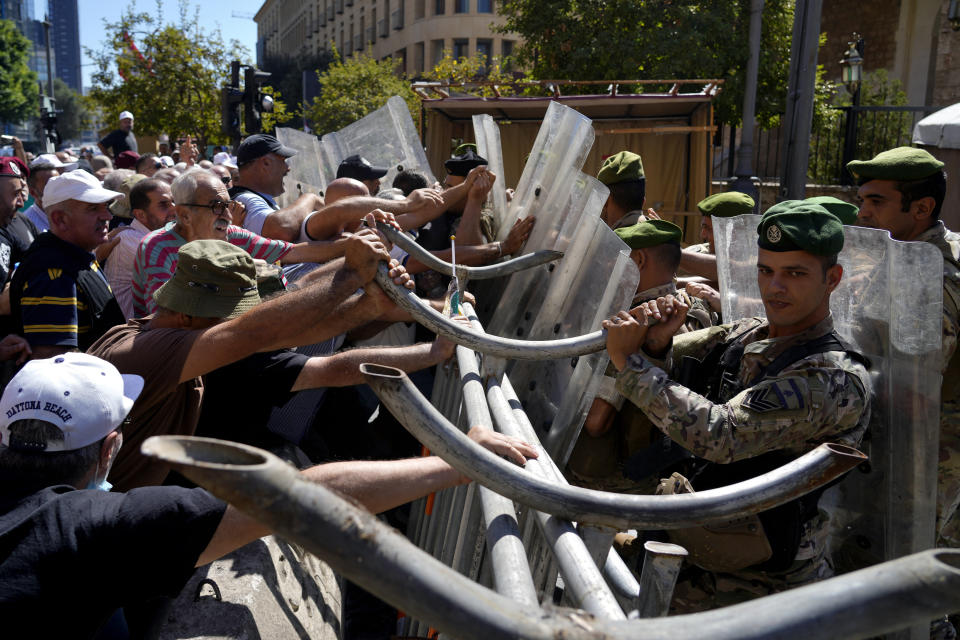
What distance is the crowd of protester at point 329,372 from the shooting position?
1657 millimetres

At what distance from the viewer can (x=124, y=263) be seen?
4590 millimetres

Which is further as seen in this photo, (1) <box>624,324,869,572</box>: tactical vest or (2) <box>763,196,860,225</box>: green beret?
(2) <box>763,196,860,225</box>: green beret

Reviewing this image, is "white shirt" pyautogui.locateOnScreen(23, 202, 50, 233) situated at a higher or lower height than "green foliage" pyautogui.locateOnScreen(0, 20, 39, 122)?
lower

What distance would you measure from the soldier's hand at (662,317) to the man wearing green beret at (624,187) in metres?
1.92

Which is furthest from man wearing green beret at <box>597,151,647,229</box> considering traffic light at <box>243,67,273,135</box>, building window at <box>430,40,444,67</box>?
building window at <box>430,40,444,67</box>

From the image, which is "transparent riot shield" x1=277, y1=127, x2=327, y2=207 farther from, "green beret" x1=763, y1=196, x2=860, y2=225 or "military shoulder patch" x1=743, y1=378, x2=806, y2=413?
"military shoulder patch" x1=743, y1=378, x2=806, y2=413

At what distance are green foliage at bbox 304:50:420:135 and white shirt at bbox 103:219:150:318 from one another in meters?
24.3

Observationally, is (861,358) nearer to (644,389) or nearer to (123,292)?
(644,389)

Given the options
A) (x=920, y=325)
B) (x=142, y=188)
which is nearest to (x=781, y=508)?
(x=920, y=325)

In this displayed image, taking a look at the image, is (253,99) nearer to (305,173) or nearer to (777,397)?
(305,173)

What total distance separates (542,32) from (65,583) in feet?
62.0

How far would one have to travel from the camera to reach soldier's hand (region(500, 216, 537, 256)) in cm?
369

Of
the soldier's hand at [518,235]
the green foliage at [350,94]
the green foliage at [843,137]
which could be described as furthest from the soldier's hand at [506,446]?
the green foliage at [350,94]

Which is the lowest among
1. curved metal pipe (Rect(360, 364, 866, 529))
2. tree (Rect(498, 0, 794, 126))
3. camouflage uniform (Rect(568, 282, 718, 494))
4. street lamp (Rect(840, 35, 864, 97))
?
camouflage uniform (Rect(568, 282, 718, 494))
